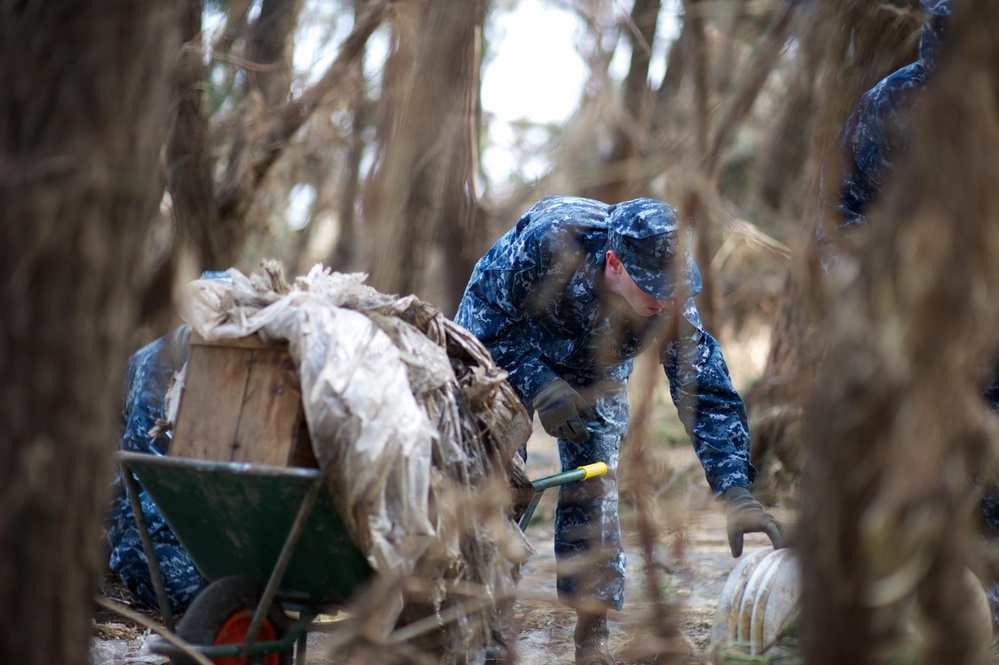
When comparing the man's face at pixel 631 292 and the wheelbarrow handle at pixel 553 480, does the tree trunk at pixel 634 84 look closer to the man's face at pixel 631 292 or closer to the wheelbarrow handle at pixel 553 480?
the man's face at pixel 631 292

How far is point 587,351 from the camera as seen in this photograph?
3965mm

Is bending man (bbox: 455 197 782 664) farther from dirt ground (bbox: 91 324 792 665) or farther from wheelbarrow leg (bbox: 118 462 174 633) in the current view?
wheelbarrow leg (bbox: 118 462 174 633)

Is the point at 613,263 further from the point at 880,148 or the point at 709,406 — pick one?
the point at 880,148

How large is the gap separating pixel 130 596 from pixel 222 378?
1760 millimetres

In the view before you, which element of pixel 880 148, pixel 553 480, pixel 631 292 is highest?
pixel 880 148

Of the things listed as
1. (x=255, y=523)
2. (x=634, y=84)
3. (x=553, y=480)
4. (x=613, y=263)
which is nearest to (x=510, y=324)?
(x=613, y=263)

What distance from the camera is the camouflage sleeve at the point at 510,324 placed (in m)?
3.79

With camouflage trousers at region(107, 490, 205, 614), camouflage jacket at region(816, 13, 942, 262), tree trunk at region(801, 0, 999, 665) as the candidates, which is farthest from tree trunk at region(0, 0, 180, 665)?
camouflage jacket at region(816, 13, 942, 262)

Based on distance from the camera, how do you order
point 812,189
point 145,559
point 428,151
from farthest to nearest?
point 428,151 < point 145,559 < point 812,189

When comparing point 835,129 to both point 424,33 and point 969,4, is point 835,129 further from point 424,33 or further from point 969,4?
point 424,33

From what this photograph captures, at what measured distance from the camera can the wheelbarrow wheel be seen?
2764 millimetres

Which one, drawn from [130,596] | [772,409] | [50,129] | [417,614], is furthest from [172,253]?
[50,129]

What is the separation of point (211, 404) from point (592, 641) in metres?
1.76

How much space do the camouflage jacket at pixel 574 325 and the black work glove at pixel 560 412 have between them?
0.09 meters
